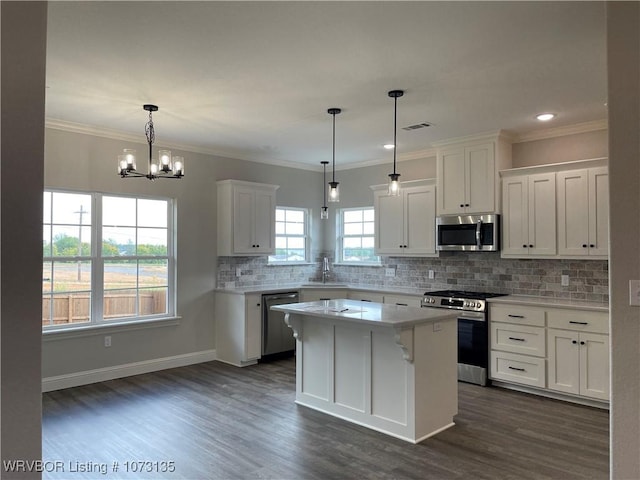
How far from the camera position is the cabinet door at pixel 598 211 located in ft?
14.5

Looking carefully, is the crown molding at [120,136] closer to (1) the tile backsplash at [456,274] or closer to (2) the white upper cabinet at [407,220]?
(1) the tile backsplash at [456,274]

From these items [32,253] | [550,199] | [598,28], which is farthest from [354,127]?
[32,253]

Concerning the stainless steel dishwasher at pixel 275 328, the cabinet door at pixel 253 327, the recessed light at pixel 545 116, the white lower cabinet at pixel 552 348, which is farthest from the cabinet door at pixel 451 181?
the cabinet door at pixel 253 327

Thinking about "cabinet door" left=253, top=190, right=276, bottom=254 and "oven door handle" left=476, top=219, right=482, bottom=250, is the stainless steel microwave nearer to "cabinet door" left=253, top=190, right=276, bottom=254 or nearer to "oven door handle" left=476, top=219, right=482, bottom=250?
"oven door handle" left=476, top=219, right=482, bottom=250

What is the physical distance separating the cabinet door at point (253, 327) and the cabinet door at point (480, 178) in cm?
278

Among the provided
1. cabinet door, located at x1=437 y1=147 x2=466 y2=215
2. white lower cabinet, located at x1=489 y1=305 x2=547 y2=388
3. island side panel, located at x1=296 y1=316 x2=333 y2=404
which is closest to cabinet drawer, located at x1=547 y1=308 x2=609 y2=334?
Answer: white lower cabinet, located at x1=489 y1=305 x2=547 y2=388

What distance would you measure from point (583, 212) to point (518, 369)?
169cm

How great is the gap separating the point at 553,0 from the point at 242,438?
A: 345 cm

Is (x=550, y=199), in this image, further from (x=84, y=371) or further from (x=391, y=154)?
(x=84, y=371)

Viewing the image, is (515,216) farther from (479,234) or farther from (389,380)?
(389,380)

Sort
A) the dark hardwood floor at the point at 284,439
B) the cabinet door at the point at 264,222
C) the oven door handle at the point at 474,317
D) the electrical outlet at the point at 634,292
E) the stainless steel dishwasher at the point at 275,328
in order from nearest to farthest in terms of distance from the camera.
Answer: the electrical outlet at the point at 634,292
the dark hardwood floor at the point at 284,439
the oven door handle at the point at 474,317
the stainless steel dishwasher at the point at 275,328
the cabinet door at the point at 264,222

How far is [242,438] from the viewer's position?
3502 millimetres

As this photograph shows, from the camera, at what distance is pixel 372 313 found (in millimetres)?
3748

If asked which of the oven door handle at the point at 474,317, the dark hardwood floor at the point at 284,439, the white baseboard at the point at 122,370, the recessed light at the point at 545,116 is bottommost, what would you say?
the dark hardwood floor at the point at 284,439
